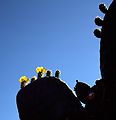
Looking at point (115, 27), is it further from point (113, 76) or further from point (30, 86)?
point (30, 86)

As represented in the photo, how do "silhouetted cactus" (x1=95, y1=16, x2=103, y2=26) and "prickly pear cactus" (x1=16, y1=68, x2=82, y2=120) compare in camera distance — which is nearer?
"silhouetted cactus" (x1=95, y1=16, x2=103, y2=26)

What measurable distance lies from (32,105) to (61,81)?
1825mm

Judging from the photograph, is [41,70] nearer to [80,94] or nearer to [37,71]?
[37,71]

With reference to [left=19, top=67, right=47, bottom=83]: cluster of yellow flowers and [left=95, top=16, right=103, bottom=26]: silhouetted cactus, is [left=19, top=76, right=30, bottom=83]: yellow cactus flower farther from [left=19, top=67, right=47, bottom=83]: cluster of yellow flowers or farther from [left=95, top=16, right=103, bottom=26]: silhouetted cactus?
[left=95, top=16, right=103, bottom=26]: silhouetted cactus

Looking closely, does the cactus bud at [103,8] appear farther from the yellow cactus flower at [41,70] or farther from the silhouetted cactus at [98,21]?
the yellow cactus flower at [41,70]

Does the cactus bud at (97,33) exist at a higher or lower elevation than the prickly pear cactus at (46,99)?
higher

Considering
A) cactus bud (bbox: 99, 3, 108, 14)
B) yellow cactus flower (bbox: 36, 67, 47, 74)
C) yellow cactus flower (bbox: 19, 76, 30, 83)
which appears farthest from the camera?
yellow cactus flower (bbox: 19, 76, 30, 83)

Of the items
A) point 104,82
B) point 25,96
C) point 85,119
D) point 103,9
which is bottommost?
point 85,119

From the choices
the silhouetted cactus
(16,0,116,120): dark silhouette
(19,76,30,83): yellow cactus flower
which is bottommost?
(16,0,116,120): dark silhouette

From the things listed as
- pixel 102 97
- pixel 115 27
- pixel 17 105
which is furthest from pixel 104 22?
pixel 17 105

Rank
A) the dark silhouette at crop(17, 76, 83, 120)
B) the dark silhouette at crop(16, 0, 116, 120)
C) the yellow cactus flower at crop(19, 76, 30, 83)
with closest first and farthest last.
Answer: the dark silhouette at crop(16, 0, 116, 120) → the dark silhouette at crop(17, 76, 83, 120) → the yellow cactus flower at crop(19, 76, 30, 83)

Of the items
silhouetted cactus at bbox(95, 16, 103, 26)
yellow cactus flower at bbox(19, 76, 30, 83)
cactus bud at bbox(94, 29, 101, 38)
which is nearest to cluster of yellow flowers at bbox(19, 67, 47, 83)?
yellow cactus flower at bbox(19, 76, 30, 83)

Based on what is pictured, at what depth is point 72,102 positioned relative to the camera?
43.5ft

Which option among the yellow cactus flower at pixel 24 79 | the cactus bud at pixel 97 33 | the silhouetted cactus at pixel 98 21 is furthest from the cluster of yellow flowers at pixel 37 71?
the silhouetted cactus at pixel 98 21
